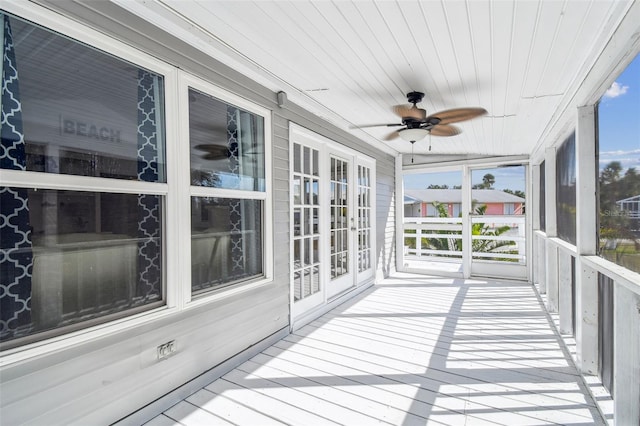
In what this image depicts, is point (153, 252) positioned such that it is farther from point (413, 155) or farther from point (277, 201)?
point (413, 155)

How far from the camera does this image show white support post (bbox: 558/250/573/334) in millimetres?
3498

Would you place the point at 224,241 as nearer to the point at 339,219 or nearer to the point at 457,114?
the point at 339,219

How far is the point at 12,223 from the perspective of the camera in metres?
1.57

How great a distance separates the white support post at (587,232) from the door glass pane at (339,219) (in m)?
2.78

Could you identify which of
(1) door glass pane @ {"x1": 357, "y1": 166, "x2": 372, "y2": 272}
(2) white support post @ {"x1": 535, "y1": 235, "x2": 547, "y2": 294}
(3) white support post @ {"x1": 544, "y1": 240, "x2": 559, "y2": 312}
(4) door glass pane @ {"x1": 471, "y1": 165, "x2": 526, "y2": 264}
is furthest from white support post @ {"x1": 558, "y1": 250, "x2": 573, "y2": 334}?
(4) door glass pane @ {"x1": 471, "y1": 165, "x2": 526, "y2": 264}

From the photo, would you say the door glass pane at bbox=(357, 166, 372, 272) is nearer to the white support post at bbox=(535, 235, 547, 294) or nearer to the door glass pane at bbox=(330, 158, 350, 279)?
the door glass pane at bbox=(330, 158, 350, 279)

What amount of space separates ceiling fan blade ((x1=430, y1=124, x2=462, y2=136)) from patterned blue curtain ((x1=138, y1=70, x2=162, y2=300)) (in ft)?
10.4

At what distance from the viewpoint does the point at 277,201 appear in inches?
136

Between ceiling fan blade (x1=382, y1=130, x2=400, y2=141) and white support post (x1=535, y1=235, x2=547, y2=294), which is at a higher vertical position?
ceiling fan blade (x1=382, y1=130, x2=400, y2=141)

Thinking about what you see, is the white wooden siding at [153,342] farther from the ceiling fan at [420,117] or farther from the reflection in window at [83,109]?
the ceiling fan at [420,117]

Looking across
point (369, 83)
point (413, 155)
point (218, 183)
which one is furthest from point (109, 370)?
point (413, 155)

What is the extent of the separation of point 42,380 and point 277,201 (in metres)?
2.21

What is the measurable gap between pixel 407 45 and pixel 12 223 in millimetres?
2499

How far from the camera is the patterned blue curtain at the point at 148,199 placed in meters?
2.13
